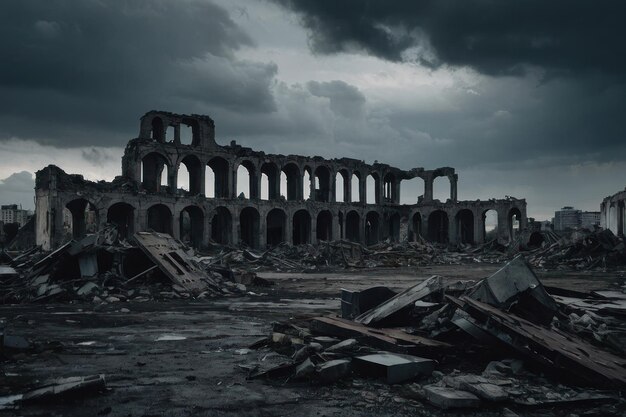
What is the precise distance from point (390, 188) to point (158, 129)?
78.2 ft

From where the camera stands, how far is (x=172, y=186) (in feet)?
111

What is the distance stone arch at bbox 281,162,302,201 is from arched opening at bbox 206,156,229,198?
5.58 metres

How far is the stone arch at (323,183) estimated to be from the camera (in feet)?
143

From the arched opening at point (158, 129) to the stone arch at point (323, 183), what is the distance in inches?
545

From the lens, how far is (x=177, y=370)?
5.14m

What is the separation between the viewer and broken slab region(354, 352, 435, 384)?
15.0 feet

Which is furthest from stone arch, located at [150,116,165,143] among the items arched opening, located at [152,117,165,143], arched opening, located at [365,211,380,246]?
arched opening, located at [365,211,380,246]

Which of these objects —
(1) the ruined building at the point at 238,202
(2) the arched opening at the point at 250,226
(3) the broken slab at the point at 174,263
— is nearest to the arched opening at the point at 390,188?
(1) the ruined building at the point at 238,202

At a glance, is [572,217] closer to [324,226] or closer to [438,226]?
[438,226]

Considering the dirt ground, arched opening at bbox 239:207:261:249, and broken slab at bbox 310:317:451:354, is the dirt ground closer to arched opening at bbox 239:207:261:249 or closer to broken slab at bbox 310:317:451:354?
broken slab at bbox 310:317:451:354

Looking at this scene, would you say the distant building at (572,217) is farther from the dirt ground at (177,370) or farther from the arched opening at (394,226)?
A: the dirt ground at (177,370)

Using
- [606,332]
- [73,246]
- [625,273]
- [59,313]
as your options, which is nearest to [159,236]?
[73,246]

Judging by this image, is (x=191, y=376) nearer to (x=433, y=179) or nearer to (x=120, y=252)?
(x=120, y=252)

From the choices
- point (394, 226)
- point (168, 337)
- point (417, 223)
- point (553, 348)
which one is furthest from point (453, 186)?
point (553, 348)
